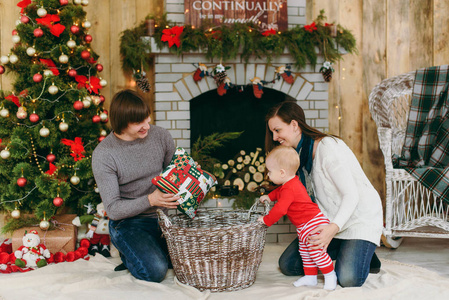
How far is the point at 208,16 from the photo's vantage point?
120 inches

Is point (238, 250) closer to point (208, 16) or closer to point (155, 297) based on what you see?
point (155, 297)

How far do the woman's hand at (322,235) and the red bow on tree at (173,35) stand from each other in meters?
1.72

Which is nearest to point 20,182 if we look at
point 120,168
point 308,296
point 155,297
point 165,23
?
point 120,168

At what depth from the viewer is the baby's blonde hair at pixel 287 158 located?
1.86m

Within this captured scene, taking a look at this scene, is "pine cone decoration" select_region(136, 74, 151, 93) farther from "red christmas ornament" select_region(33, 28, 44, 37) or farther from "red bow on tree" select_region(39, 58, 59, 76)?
"red christmas ornament" select_region(33, 28, 44, 37)

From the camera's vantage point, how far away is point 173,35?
2.90 m

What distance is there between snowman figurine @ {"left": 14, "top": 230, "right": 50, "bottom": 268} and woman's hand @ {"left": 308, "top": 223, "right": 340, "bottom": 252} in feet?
4.94

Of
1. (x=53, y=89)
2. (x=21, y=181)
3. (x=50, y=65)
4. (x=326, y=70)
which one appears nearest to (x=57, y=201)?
(x=21, y=181)

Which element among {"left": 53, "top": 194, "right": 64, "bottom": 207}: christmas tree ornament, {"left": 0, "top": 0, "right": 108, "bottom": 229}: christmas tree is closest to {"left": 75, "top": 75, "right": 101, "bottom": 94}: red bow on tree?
{"left": 0, "top": 0, "right": 108, "bottom": 229}: christmas tree

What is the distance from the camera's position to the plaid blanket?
2.35 metres

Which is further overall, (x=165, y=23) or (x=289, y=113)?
(x=165, y=23)

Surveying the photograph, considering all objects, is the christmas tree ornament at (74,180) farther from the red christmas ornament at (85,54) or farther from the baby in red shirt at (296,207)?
the baby in red shirt at (296,207)

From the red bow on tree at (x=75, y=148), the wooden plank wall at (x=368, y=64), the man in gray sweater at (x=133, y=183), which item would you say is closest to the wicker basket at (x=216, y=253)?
the man in gray sweater at (x=133, y=183)

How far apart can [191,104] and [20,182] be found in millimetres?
1454
